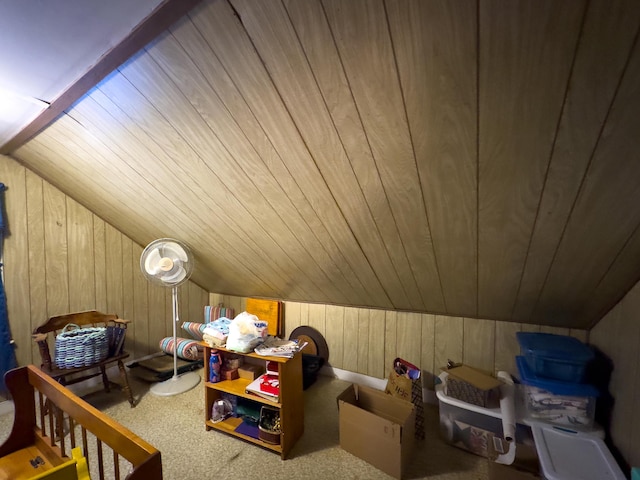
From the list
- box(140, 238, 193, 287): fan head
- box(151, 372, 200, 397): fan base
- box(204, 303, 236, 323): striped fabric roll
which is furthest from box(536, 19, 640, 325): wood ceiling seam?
box(151, 372, 200, 397): fan base

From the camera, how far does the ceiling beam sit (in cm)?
93

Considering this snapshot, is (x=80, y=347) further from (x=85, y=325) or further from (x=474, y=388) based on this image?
(x=474, y=388)

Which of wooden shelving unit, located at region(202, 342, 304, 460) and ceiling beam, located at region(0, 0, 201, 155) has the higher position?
ceiling beam, located at region(0, 0, 201, 155)

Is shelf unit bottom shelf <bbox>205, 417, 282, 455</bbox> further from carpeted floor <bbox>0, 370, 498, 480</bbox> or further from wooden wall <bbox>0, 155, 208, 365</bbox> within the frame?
wooden wall <bbox>0, 155, 208, 365</bbox>

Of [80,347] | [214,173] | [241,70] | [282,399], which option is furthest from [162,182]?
[282,399]

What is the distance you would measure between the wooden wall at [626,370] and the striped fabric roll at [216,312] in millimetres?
3046

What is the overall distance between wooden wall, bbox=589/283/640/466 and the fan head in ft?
9.70

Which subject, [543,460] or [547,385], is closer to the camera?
[543,460]

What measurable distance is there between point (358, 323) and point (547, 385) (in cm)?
140

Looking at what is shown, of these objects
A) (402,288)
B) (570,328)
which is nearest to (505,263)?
(402,288)

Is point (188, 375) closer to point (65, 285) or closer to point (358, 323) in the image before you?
point (65, 285)

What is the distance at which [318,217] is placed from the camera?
5.70ft

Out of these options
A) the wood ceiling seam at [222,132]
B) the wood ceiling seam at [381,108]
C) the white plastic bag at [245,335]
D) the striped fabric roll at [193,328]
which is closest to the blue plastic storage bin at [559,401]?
the wood ceiling seam at [381,108]

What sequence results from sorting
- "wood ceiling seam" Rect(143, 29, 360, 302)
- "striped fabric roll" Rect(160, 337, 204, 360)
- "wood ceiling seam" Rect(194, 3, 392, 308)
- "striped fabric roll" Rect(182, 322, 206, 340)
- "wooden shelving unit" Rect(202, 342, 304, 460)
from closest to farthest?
1. "wood ceiling seam" Rect(194, 3, 392, 308)
2. "wood ceiling seam" Rect(143, 29, 360, 302)
3. "wooden shelving unit" Rect(202, 342, 304, 460)
4. "striped fabric roll" Rect(160, 337, 204, 360)
5. "striped fabric roll" Rect(182, 322, 206, 340)
